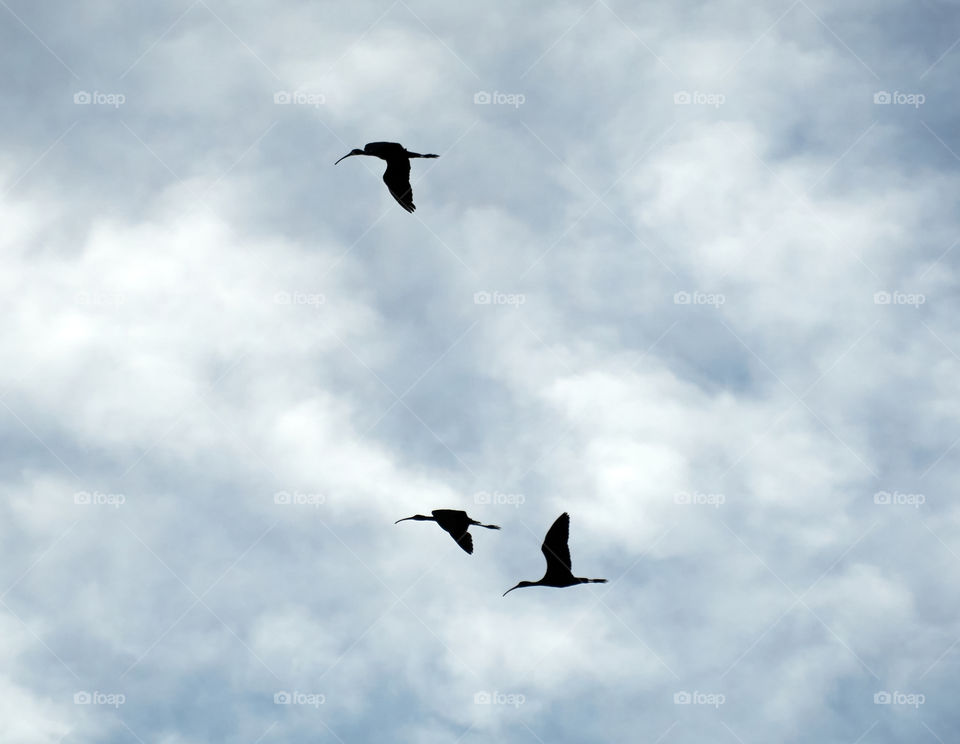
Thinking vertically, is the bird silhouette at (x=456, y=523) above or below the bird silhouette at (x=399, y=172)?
below

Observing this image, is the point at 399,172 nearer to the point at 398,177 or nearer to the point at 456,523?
the point at 398,177

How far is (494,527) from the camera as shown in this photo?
32.8 meters

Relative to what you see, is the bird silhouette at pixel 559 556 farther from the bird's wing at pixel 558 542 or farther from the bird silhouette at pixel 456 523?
the bird silhouette at pixel 456 523

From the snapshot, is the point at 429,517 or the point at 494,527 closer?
the point at 494,527

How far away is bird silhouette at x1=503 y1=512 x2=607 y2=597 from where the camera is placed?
32.7 meters

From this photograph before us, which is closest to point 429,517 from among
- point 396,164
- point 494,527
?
point 494,527

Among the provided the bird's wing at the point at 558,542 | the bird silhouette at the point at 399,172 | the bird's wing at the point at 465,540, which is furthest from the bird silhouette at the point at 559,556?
the bird silhouette at the point at 399,172

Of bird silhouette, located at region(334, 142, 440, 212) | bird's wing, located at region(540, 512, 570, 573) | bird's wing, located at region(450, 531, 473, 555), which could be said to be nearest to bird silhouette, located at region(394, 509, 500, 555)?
bird's wing, located at region(450, 531, 473, 555)

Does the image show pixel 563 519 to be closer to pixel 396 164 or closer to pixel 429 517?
pixel 429 517

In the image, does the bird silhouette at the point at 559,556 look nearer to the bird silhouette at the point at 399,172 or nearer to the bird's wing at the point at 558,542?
the bird's wing at the point at 558,542

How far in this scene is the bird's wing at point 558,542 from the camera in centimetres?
3269

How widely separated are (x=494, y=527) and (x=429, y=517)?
5.08m

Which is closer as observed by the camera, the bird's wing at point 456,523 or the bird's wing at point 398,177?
the bird's wing at point 398,177

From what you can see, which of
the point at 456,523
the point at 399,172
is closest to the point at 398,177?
the point at 399,172
